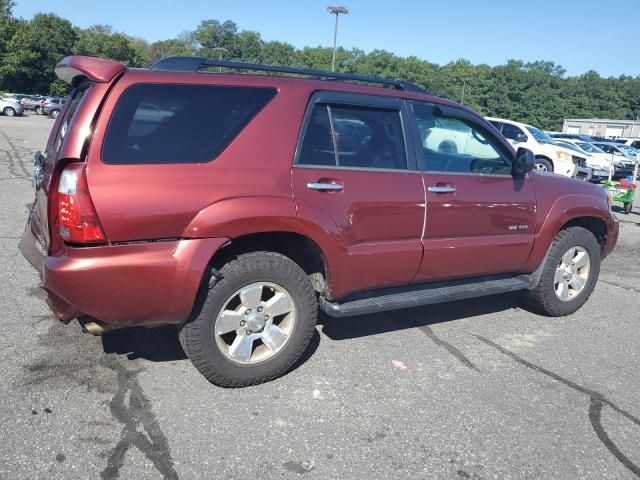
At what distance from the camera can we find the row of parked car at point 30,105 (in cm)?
3581

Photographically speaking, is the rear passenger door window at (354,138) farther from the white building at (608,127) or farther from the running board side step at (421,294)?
the white building at (608,127)

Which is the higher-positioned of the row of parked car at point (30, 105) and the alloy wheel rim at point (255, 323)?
the row of parked car at point (30, 105)

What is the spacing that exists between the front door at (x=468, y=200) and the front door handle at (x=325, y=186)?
2.43 ft

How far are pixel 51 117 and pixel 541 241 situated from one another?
41.8 meters

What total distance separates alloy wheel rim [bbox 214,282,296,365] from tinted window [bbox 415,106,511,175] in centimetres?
143

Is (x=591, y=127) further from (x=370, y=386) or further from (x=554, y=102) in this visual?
(x=370, y=386)

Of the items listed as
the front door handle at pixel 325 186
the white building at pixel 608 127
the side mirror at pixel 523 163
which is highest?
the white building at pixel 608 127

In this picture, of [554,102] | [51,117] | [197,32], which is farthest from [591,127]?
[197,32]

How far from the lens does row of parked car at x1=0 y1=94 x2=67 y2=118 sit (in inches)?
1410

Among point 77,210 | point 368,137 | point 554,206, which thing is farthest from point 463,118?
point 77,210

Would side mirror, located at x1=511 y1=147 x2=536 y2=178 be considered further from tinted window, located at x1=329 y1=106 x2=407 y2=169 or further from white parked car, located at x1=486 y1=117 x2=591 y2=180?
white parked car, located at x1=486 y1=117 x2=591 y2=180

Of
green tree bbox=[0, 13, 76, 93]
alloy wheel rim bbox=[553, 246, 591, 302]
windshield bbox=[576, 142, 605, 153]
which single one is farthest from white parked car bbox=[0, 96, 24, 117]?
alloy wheel rim bbox=[553, 246, 591, 302]

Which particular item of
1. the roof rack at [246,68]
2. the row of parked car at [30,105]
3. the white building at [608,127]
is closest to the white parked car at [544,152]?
the roof rack at [246,68]

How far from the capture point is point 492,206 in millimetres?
4191
